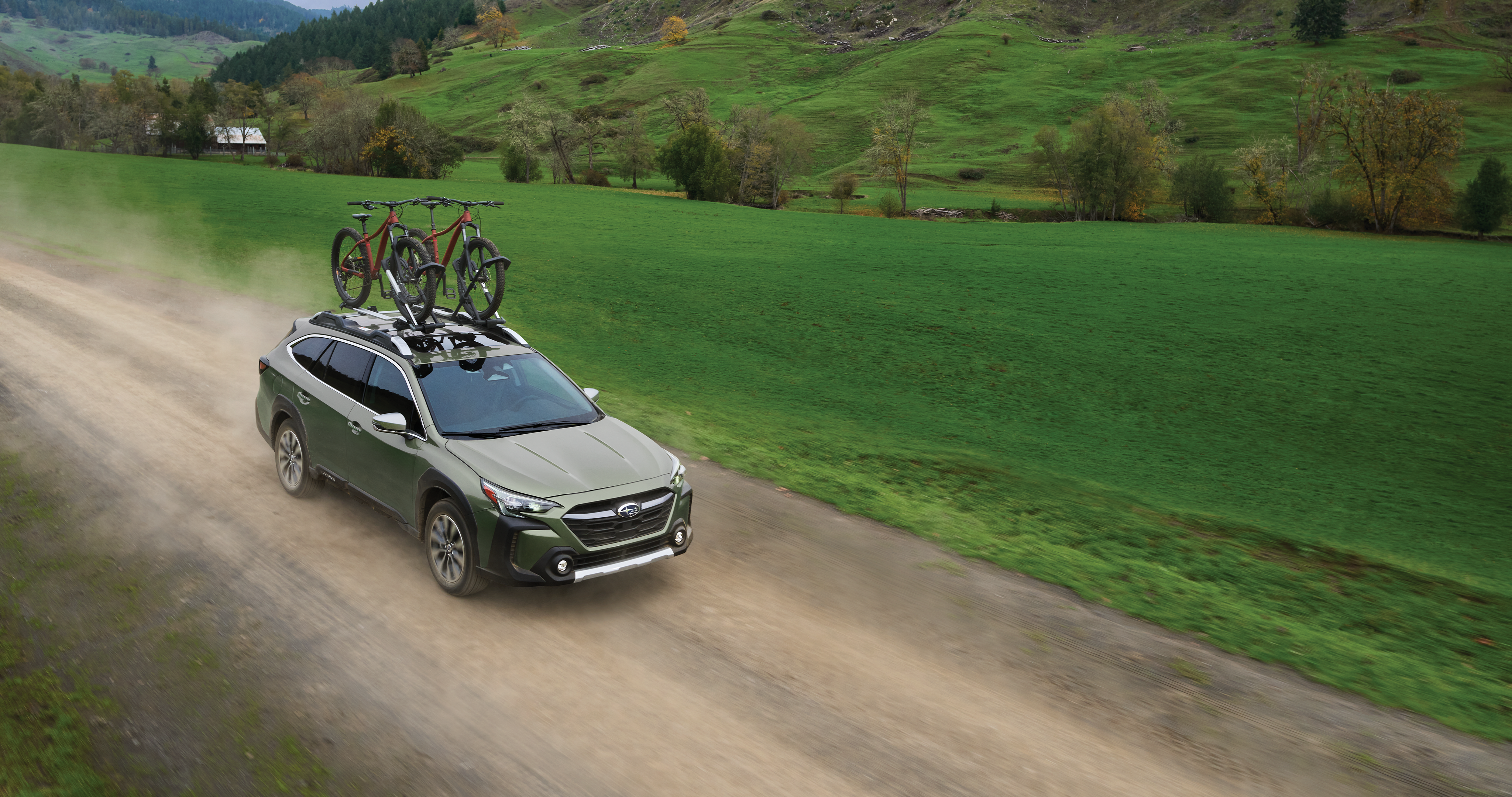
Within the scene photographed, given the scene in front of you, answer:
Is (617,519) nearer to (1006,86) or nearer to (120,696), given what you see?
(120,696)

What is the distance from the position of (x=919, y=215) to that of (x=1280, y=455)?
207 ft

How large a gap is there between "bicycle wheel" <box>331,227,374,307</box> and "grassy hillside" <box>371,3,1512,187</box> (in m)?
90.4

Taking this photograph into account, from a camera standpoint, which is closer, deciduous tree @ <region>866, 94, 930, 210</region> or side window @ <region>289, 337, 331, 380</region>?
side window @ <region>289, 337, 331, 380</region>

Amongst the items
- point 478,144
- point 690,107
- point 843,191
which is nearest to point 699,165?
point 843,191

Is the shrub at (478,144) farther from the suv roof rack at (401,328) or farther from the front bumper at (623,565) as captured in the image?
the front bumper at (623,565)

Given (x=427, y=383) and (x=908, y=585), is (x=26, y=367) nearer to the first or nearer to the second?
(x=427, y=383)

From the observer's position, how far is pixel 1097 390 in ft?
68.7

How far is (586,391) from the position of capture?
9.12 metres

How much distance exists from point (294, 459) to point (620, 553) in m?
4.47

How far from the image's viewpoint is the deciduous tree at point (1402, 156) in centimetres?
6162

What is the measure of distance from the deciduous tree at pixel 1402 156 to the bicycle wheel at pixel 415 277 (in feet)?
237

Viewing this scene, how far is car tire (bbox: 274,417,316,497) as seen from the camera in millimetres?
9133

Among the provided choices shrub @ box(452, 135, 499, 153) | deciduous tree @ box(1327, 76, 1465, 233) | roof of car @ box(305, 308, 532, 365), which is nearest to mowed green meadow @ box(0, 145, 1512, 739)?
roof of car @ box(305, 308, 532, 365)

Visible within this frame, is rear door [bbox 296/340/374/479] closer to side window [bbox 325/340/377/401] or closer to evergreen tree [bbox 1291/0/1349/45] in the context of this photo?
side window [bbox 325/340/377/401]
